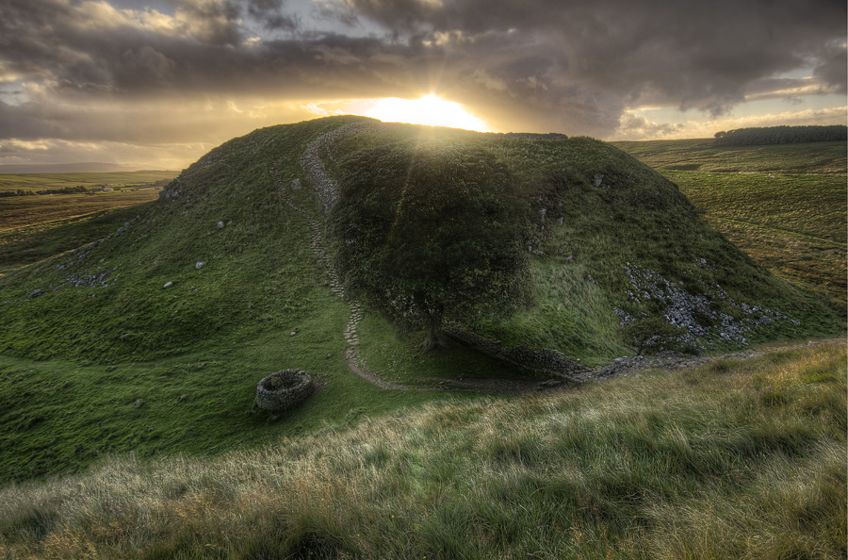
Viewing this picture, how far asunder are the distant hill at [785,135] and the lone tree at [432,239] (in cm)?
23639

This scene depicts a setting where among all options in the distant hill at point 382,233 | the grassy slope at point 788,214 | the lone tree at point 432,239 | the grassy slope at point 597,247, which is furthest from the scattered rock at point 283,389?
the grassy slope at point 788,214

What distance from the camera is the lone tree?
53.1ft

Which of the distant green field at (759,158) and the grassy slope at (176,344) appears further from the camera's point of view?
the distant green field at (759,158)

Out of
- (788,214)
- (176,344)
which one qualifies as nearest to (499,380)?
(176,344)

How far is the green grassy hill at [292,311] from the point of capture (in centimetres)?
1644

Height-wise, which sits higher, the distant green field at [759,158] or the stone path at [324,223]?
the distant green field at [759,158]

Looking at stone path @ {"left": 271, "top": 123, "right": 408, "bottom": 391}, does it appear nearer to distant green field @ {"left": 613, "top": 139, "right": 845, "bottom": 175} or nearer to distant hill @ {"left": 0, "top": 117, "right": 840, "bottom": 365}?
distant hill @ {"left": 0, "top": 117, "right": 840, "bottom": 365}

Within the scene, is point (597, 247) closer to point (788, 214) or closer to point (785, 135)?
point (788, 214)

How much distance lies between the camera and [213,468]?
8.80 m

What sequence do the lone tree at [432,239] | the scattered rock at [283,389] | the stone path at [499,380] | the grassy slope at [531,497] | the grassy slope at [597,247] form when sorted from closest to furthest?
the grassy slope at [531,497], the scattered rock at [283,389], the lone tree at [432,239], the stone path at [499,380], the grassy slope at [597,247]

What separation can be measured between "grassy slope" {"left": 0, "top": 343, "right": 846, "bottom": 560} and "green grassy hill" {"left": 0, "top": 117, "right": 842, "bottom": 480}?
8.02 metres

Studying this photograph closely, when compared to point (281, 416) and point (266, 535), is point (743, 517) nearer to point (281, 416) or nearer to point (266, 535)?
point (266, 535)

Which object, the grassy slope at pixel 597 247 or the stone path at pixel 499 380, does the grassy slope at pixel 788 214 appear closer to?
the grassy slope at pixel 597 247

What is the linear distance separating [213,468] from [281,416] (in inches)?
281
